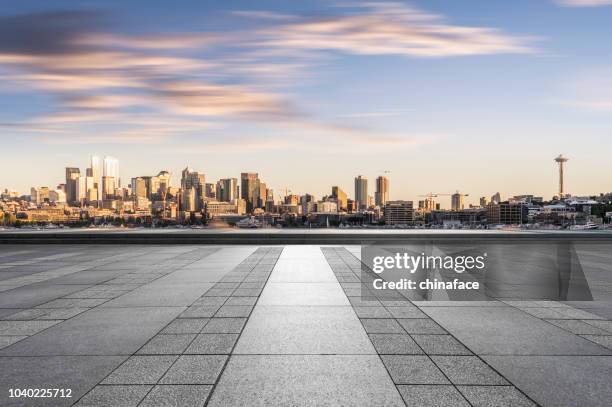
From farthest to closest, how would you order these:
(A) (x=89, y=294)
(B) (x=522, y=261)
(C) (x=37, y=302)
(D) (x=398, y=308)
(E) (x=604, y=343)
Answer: (B) (x=522, y=261) → (A) (x=89, y=294) → (C) (x=37, y=302) → (D) (x=398, y=308) → (E) (x=604, y=343)

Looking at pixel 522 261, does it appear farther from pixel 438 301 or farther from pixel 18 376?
pixel 18 376

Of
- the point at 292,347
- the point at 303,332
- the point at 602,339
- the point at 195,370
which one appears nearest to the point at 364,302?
the point at 303,332

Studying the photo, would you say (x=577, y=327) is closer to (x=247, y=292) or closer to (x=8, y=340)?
(x=247, y=292)

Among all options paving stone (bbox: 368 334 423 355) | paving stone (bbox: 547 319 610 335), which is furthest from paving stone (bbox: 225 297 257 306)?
paving stone (bbox: 547 319 610 335)

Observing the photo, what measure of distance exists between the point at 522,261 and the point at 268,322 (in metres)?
15.8

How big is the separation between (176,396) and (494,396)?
176 inches

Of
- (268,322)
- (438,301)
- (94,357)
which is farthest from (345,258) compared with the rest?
(94,357)

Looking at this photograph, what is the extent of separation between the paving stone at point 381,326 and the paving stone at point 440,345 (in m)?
0.56

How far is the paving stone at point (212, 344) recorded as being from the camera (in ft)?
23.8

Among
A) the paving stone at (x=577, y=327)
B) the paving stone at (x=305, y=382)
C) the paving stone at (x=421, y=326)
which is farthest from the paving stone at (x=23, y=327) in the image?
the paving stone at (x=577, y=327)

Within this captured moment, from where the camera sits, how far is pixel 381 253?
80.1ft

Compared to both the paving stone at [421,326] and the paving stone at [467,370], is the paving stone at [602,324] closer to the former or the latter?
the paving stone at [421,326]

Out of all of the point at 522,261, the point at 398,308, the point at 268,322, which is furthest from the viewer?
the point at 522,261

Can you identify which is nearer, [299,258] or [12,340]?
[12,340]
